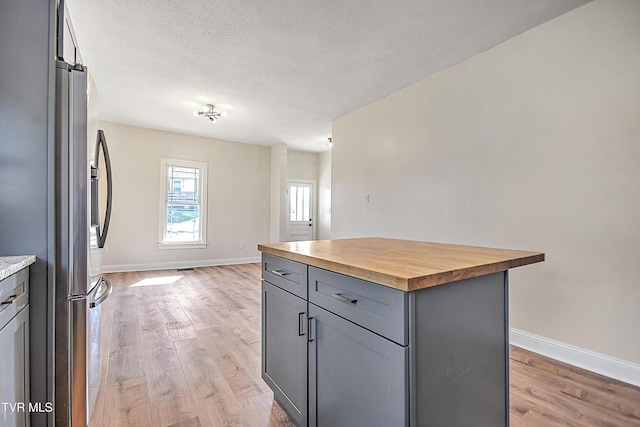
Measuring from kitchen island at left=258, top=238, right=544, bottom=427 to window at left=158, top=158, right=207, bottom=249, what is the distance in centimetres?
502

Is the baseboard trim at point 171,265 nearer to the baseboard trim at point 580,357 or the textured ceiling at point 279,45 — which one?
the textured ceiling at point 279,45

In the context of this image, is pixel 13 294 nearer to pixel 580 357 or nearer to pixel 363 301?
pixel 363 301

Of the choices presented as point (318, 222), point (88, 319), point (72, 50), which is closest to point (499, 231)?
point (88, 319)

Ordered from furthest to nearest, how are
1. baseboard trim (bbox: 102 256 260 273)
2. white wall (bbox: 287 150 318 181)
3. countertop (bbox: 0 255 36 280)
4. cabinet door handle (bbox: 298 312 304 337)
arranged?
white wall (bbox: 287 150 318 181) < baseboard trim (bbox: 102 256 260 273) < cabinet door handle (bbox: 298 312 304 337) < countertop (bbox: 0 255 36 280)

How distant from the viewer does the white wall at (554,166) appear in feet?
6.50

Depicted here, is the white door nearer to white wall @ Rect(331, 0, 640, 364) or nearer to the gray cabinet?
white wall @ Rect(331, 0, 640, 364)

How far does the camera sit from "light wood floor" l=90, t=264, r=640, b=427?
5.24ft

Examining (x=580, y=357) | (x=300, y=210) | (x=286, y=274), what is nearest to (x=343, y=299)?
(x=286, y=274)

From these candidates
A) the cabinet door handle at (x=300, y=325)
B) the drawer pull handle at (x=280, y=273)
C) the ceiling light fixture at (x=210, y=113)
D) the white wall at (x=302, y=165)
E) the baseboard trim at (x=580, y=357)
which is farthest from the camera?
the white wall at (x=302, y=165)

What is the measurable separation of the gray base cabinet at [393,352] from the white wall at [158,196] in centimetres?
501

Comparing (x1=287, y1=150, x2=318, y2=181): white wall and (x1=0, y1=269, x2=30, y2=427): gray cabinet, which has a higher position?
(x1=287, y1=150, x2=318, y2=181): white wall

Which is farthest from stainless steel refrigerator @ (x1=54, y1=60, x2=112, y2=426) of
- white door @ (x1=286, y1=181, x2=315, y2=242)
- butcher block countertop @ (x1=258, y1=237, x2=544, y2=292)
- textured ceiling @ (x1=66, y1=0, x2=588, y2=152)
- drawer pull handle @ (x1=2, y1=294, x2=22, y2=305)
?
white door @ (x1=286, y1=181, x2=315, y2=242)

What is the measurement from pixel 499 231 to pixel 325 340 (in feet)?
6.88

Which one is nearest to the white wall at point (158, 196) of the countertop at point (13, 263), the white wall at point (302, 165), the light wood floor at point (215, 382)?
the white wall at point (302, 165)
